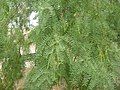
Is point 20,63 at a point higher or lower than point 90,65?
lower

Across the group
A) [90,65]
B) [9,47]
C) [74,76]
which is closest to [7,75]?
[9,47]

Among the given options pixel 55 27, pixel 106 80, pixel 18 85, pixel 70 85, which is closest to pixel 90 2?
pixel 55 27

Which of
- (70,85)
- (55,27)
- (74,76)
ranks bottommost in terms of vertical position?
(70,85)

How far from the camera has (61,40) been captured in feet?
8.06

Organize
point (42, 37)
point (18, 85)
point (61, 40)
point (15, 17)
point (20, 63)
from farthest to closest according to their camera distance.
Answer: point (18, 85) → point (20, 63) → point (15, 17) → point (42, 37) → point (61, 40)

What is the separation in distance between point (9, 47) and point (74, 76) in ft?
2.35

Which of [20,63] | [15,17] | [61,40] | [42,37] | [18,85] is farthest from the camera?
[18,85]

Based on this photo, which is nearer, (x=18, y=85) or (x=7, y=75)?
(x=7, y=75)

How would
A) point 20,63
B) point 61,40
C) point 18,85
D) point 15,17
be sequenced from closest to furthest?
point 61,40 → point 15,17 → point 20,63 → point 18,85

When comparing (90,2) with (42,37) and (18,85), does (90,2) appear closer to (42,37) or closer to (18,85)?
(42,37)

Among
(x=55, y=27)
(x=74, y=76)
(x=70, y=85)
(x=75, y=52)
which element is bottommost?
(x=70, y=85)

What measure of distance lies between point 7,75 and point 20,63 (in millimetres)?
182

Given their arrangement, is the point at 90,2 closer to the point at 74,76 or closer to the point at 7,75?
the point at 74,76

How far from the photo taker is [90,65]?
259cm
